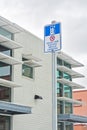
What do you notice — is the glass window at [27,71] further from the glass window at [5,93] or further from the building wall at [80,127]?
the building wall at [80,127]

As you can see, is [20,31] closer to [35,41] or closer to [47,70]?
[35,41]

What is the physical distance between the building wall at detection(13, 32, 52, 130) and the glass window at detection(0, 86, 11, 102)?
1.45 ft

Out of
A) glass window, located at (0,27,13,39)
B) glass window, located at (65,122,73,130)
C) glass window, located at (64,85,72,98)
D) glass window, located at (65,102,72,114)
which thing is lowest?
glass window, located at (65,122,73,130)

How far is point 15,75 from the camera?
1035 inches

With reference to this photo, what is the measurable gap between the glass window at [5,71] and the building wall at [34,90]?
22.3 inches

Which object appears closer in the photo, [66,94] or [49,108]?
[49,108]

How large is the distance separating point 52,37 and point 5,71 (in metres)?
16.6

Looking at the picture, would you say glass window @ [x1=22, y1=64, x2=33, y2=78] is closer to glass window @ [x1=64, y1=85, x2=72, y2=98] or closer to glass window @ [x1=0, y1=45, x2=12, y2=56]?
glass window @ [x1=0, y1=45, x2=12, y2=56]

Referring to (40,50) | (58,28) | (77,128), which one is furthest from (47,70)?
(58,28)

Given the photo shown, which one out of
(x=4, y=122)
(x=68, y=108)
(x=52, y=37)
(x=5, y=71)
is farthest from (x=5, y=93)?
(x=52, y=37)

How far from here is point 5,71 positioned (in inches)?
1007

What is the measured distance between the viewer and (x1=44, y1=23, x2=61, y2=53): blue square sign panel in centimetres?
915

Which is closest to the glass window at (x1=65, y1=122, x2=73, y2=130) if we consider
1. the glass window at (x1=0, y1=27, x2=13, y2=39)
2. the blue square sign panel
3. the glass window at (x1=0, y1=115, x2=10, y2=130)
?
the glass window at (x1=0, y1=115, x2=10, y2=130)

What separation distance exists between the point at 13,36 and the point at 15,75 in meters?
2.72
